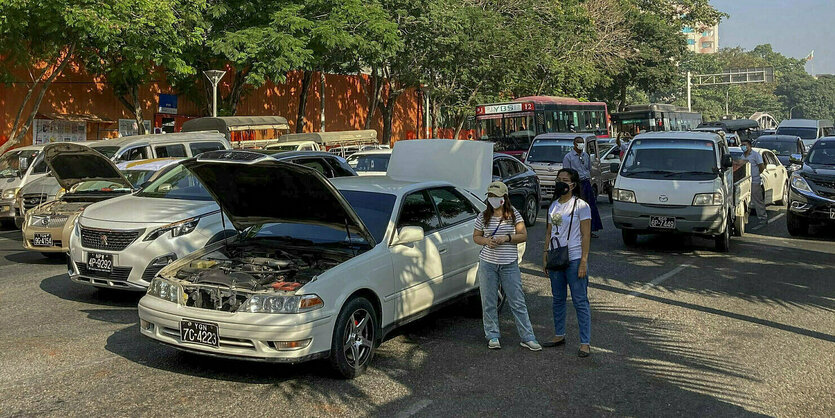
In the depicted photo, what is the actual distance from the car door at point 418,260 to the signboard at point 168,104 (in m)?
23.1

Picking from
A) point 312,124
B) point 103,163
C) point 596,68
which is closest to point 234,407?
point 103,163

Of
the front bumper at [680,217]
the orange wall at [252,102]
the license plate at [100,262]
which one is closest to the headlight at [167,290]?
the license plate at [100,262]

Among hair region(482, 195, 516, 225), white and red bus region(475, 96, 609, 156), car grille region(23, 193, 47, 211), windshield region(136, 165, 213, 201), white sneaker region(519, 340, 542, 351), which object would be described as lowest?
white sneaker region(519, 340, 542, 351)

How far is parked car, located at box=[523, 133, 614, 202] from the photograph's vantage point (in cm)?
2133

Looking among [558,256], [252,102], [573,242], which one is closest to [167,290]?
[558,256]

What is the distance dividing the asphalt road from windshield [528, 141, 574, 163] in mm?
11760

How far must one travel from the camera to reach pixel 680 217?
1320 centimetres

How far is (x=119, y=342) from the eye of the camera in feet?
24.1

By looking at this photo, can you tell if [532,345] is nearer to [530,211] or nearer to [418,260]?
[418,260]

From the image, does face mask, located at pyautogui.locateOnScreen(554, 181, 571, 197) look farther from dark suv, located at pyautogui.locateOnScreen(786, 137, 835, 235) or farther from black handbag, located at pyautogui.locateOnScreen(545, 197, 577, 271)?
dark suv, located at pyautogui.locateOnScreen(786, 137, 835, 235)

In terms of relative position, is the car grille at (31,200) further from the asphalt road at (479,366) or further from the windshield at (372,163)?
the windshield at (372,163)

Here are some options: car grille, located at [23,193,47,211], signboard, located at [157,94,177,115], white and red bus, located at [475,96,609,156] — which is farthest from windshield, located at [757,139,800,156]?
car grille, located at [23,193,47,211]

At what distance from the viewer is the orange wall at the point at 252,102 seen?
2514 cm

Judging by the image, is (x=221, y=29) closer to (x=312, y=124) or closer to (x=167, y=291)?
(x=312, y=124)
